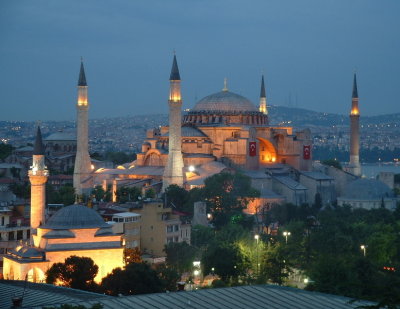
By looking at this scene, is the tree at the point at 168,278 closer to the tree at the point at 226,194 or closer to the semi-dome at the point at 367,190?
the tree at the point at 226,194

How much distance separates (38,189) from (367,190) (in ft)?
80.4

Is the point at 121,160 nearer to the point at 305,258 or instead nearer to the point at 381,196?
the point at 381,196

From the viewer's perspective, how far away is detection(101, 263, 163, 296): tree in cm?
3167

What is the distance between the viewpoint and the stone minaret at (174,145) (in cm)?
5666

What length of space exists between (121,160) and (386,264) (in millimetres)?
51745

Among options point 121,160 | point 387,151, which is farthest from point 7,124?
point 121,160

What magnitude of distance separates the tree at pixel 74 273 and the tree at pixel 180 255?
5.05 meters

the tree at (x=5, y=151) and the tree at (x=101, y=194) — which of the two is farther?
the tree at (x=5, y=151)

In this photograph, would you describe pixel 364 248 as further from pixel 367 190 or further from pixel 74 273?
pixel 367 190

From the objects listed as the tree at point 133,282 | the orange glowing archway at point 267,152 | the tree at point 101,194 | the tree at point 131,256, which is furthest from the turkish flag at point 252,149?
the tree at point 133,282

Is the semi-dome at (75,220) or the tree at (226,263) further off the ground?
the semi-dome at (75,220)

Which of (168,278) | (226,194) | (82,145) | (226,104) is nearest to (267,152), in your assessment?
(226,104)

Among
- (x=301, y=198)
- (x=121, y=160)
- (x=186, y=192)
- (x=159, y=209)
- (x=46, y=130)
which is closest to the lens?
(x=159, y=209)

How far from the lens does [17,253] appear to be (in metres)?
36.0
